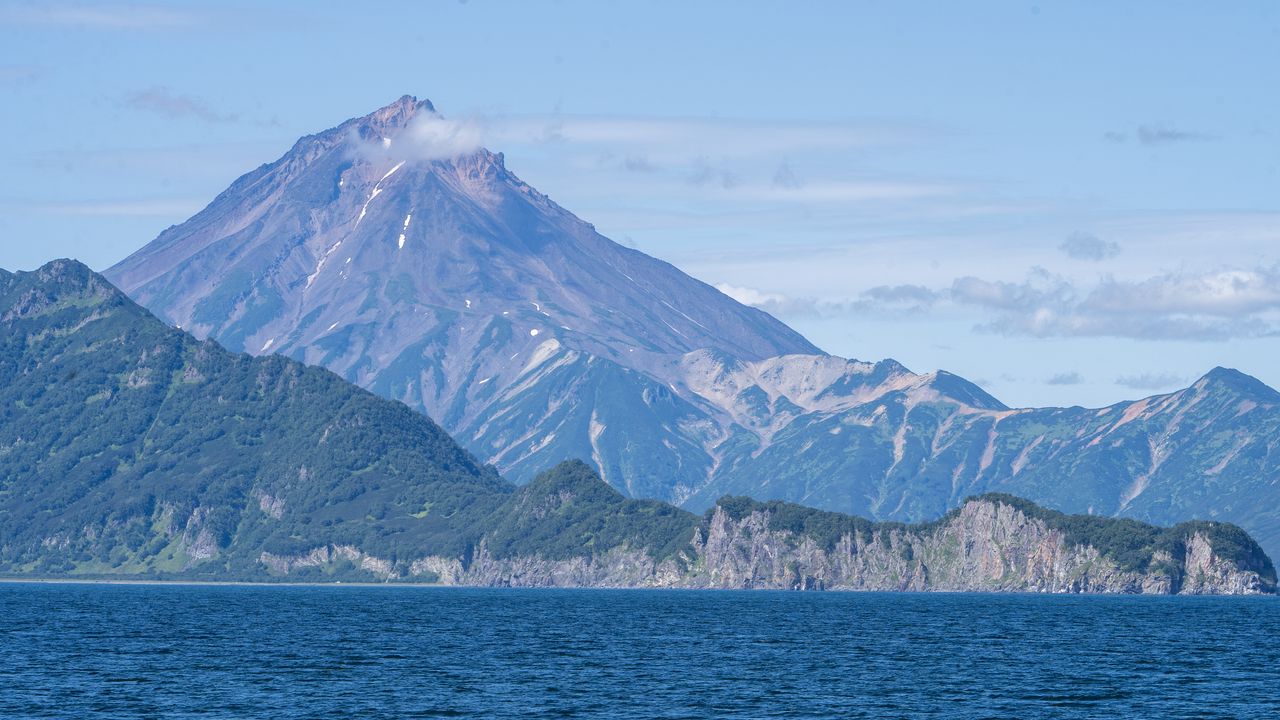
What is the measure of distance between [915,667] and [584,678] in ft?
118

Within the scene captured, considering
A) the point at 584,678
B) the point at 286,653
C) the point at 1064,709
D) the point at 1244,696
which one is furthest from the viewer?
the point at 286,653

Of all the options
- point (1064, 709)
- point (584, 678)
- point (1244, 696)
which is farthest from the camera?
point (584, 678)

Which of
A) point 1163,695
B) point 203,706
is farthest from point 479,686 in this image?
point 1163,695

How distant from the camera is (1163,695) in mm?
160000

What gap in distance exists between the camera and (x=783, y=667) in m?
187

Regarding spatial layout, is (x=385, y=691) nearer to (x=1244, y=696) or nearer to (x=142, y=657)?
(x=142, y=657)

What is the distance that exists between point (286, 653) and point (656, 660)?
39.1 meters

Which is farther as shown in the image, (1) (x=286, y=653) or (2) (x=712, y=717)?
(1) (x=286, y=653)

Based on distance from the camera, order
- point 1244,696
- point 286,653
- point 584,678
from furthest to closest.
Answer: point 286,653 < point 584,678 < point 1244,696

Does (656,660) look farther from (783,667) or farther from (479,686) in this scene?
(479,686)

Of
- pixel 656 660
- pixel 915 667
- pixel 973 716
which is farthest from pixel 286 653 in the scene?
pixel 973 716

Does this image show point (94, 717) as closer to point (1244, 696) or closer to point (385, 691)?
point (385, 691)

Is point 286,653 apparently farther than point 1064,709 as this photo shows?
Yes

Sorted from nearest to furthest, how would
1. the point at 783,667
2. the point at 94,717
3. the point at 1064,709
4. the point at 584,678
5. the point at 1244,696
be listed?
the point at 94,717
the point at 1064,709
the point at 1244,696
the point at 584,678
the point at 783,667
